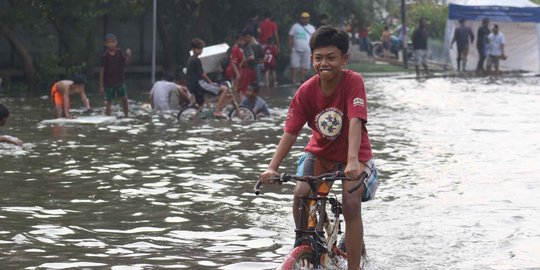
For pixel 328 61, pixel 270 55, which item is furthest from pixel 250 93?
pixel 328 61

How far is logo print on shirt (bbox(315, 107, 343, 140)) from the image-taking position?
276 inches

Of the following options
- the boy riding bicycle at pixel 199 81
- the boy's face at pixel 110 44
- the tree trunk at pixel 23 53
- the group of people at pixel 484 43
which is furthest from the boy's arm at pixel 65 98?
the group of people at pixel 484 43

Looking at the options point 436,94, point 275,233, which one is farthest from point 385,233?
point 436,94

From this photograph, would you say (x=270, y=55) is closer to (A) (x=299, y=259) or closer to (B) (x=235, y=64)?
(B) (x=235, y=64)

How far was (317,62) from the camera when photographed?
6914 mm

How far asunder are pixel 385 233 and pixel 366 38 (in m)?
43.5

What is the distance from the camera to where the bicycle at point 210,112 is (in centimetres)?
2028

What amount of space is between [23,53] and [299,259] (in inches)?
802

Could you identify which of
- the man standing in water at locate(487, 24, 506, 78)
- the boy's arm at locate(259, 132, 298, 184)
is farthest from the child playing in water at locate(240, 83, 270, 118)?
the man standing in water at locate(487, 24, 506, 78)

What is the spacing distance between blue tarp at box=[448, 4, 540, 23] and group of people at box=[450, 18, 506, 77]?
369 mm

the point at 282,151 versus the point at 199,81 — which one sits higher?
the point at 282,151

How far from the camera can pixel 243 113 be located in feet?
66.8

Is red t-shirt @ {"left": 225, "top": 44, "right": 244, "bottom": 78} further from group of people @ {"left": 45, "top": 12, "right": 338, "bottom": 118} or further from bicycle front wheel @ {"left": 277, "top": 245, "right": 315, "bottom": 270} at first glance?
bicycle front wheel @ {"left": 277, "top": 245, "right": 315, "bottom": 270}

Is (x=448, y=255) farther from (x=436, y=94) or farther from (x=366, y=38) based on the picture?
(x=366, y=38)
